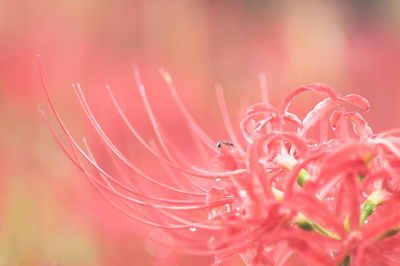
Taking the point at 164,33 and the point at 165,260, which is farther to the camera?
the point at 164,33

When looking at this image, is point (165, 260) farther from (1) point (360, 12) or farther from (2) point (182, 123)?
(1) point (360, 12)

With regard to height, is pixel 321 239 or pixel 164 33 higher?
pixel 164 33

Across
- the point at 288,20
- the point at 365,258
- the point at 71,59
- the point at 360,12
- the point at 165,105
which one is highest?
the point at 360,12

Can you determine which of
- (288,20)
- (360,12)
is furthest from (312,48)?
(360,12)

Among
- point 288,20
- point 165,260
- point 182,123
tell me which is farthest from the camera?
point 288,20

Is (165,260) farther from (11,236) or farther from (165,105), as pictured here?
(165,105)

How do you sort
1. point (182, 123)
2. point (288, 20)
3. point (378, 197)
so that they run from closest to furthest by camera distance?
point (378, 197) < point (182, 123) < point (288, 20)
